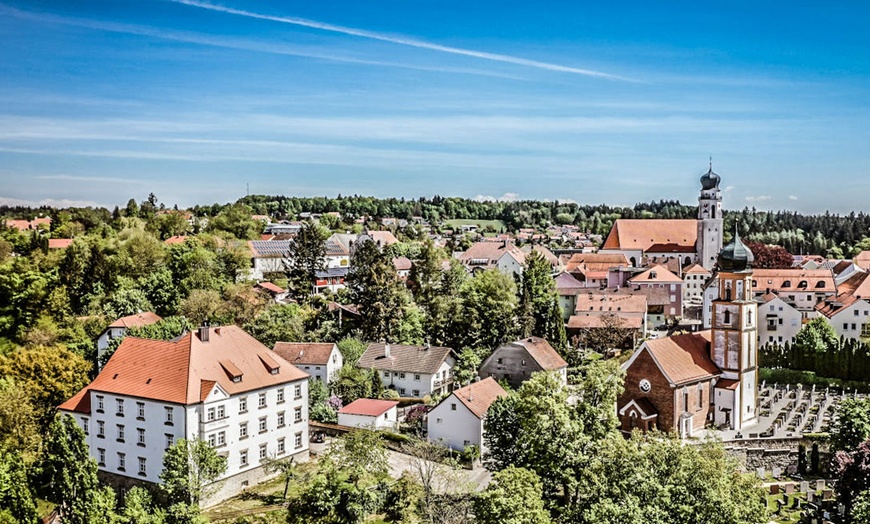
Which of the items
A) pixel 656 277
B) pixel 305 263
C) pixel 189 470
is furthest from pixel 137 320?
pixel 656 277

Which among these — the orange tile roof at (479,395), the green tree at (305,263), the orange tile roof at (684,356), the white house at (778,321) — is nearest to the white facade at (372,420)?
the orange tile roof at (479,395)

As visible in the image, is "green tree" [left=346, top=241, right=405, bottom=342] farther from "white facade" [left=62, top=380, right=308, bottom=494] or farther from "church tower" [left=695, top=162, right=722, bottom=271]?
"church tower" [left=695, top=162, right=722, bottom=271]

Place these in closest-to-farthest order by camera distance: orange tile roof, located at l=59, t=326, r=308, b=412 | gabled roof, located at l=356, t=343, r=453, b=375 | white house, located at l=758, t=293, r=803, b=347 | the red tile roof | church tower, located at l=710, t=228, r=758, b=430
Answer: orange tile roof, located at l=59, t=326, r=308, b=412 → church tower, located at l=710, t=228, r=758, b=430 → the red tile roof → gabled roof, located at l=356, t=343, r=453, b=375 → white house, located at l=758, t=293, r=803, b=347

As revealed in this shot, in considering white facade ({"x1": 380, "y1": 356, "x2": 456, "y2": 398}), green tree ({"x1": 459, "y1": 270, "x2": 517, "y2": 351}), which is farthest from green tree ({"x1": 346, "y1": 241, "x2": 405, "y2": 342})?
white facade ({"x1": 380, "y1": 356, "x2": 456, "y2": 398})

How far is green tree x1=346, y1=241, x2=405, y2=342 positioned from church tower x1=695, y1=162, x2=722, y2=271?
4594 cm

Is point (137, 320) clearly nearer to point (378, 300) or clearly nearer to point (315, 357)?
point (315, 357)

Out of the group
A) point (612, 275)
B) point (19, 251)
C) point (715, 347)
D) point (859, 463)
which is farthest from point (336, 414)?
point (19, 251)

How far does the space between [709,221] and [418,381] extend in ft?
177

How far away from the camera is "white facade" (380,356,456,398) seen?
5553cm

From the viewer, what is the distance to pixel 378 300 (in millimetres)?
63188

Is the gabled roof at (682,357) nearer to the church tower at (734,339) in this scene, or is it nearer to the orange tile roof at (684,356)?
the orange tile roof at (684,356)

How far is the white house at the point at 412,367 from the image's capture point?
5562 cm

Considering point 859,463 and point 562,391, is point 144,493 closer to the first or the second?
point 562,391

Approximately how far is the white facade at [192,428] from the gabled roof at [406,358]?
13.0m
